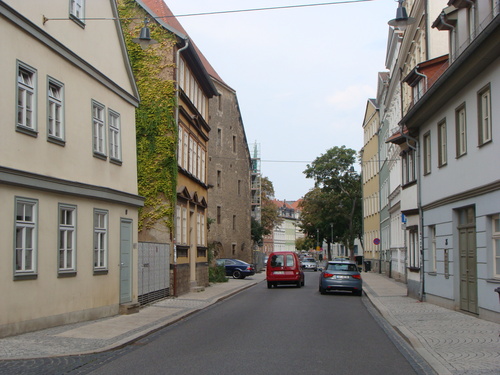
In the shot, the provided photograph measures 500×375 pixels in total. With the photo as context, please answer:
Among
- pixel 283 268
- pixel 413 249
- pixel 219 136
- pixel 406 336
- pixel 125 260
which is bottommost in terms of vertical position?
pixel 406 336

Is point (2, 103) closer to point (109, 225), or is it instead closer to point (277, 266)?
point (109, 225)

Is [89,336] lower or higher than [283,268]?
lower

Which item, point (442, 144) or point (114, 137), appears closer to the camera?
point (114, 137)

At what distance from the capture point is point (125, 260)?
19.6m

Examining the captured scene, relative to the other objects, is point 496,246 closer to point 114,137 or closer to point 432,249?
point 432,249

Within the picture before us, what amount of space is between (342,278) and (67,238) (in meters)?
15.1

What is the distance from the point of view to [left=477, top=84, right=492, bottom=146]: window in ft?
52.0

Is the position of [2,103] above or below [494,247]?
above

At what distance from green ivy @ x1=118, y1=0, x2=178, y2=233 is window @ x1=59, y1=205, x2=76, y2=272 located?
8945 mm

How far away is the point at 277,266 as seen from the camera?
33875mm

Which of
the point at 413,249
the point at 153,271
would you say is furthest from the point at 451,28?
the point at 153,271

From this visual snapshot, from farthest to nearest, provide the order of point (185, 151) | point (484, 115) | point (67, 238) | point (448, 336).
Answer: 1. point (185, 151)
2. point (484, 115)
3. point (67, 238)
4. point (448, 336)

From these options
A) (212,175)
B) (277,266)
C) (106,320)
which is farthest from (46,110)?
(212,175)

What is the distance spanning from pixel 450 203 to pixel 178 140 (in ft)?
36.4
